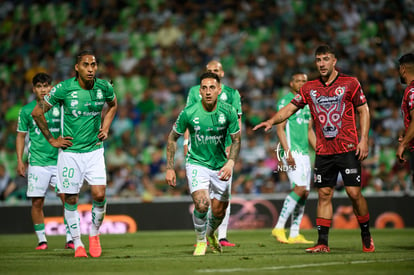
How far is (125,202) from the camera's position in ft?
59.6

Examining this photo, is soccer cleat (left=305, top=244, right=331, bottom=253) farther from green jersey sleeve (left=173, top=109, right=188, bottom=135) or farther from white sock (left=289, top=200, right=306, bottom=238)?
white sock (left=289, top=200, right=306, bottom=238)

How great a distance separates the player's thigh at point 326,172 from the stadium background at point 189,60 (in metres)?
7.98

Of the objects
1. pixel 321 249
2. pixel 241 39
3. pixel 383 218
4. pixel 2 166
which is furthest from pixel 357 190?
pixel 241 39

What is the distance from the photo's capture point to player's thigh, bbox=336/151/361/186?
9.86 metres

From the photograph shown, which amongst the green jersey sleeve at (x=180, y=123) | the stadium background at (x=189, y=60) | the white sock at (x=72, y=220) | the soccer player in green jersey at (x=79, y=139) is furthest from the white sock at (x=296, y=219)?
the stadium background at (x=189, y=60)

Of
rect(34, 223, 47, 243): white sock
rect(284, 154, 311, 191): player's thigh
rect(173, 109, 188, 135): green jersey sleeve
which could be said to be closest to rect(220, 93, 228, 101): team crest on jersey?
rect(284, 154, 311, 191): player's thigh

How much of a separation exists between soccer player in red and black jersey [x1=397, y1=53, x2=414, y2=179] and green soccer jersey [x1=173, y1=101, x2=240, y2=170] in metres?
2.28

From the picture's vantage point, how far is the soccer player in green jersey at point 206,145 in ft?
32.2

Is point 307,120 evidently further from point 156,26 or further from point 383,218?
point 156,26

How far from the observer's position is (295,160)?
13.0m

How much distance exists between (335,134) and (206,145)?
1.80m

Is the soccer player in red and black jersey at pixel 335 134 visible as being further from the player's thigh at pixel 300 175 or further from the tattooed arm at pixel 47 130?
the tattooed arm at pixel 47 130

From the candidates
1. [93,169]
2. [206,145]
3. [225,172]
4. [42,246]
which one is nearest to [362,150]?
[225,172]

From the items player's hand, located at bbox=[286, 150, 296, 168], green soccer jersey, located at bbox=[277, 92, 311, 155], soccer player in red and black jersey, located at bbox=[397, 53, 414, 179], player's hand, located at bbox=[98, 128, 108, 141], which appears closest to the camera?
soccer player in red and black jersey, located at bbox=[397, 53, 414, 179]
